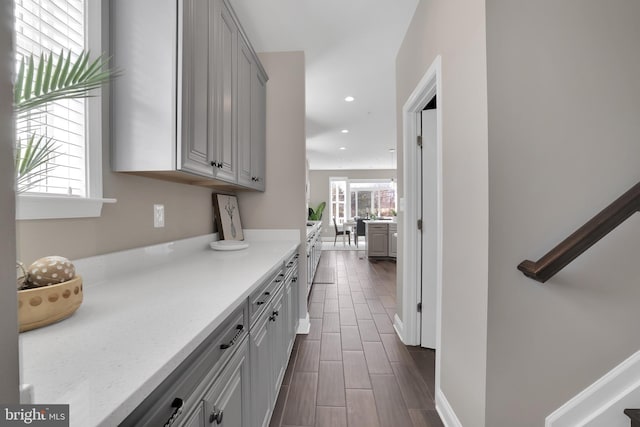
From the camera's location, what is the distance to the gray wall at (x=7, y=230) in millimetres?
263

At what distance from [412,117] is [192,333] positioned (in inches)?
87.5

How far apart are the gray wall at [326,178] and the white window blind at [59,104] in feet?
30.0

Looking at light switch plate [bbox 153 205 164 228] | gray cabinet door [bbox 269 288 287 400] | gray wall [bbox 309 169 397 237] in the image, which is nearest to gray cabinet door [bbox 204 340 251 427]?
gray cabinet door [bbox 269 288 287 400]

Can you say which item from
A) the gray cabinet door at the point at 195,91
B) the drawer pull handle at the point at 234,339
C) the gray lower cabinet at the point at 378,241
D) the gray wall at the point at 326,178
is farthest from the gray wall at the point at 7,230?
the gray wall at the point at 326,178

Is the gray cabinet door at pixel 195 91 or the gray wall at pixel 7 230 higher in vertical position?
the gray cabinet door at pixel 195 91

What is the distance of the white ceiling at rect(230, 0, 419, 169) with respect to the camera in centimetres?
200

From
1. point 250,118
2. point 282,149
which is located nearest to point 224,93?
point 250,118

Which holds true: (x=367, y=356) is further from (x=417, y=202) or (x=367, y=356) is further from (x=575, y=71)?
(x=575, y=71)

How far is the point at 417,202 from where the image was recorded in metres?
2.20

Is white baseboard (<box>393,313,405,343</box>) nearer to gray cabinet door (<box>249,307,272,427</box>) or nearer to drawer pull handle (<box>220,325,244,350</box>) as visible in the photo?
gray cabinet door (<box>249,307,272,427</box>)

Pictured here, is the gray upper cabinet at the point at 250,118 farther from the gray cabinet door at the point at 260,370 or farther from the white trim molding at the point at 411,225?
the white trim molding at the point at 411,225

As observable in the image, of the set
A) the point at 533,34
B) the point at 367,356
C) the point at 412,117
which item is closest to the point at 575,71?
the point at 533,34

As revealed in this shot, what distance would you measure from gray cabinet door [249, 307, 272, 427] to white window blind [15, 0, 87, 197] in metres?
0.92

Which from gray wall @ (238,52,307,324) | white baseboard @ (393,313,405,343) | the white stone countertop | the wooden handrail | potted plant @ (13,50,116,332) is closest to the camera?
the white stone countertop
